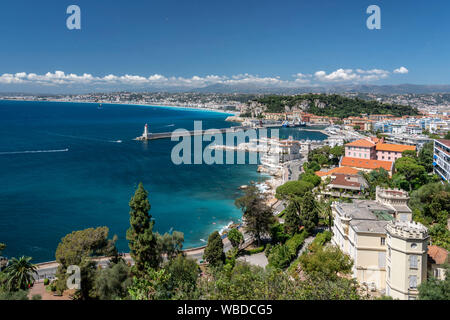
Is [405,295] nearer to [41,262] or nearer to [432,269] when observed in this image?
[432,269]

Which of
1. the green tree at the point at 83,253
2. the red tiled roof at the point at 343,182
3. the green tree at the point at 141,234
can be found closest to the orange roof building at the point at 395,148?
the red tiled roof at the point at 343,182

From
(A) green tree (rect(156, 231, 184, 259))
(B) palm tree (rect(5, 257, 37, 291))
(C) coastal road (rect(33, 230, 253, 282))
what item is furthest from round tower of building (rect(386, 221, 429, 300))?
(B) palm tree (rect(5, 257, 37, 291))

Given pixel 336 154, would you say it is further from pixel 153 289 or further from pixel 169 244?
pixel 153 289

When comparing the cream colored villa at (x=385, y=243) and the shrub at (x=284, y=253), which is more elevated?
the cream colored villa at (x=385, y=243)

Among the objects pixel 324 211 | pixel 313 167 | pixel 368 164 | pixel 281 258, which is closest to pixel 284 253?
pixel 281 258

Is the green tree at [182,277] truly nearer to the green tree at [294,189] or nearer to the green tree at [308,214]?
the green tree at [308,214]

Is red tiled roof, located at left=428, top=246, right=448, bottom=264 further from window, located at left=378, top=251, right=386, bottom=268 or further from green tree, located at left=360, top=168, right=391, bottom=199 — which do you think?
green tree, located at left=360, top=168, right=391, bottom=199
